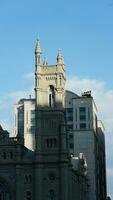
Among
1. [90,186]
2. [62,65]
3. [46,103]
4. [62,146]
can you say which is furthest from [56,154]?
[90,186]

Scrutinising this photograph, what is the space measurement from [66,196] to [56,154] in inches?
372

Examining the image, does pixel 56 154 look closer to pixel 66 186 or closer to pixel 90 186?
pixel 66 186

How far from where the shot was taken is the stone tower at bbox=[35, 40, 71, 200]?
4808 inches

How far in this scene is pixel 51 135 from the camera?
415 ft

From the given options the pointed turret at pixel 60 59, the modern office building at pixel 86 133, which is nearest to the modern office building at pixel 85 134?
the modern office building at pixel 86 133

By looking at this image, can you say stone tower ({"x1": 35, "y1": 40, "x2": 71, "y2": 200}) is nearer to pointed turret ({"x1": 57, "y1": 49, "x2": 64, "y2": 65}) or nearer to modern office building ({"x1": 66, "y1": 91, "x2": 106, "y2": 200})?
pointed turret ({"x1": 57, "y1": 49, "x2": 64, "y2": 65})

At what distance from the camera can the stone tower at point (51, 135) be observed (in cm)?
12212

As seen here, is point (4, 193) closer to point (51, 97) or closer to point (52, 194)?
point (52, 194)

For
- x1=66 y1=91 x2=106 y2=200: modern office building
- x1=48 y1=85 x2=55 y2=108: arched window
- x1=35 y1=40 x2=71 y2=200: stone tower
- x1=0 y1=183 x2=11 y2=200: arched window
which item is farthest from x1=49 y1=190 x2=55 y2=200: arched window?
x1=66 y1=91 x2=106 y2=200: modern office building

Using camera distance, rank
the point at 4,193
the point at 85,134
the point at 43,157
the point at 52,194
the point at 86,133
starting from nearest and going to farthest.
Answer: the point at 52,194
the point at 43,157
the point at 4,193
the point at 86,133
the point at 85,134

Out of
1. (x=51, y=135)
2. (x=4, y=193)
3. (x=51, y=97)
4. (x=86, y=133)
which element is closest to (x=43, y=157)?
(x=51, y=135)

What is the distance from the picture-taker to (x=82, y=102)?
198 meters

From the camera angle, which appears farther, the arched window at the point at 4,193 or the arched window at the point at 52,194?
the arched window at the point at 4,193

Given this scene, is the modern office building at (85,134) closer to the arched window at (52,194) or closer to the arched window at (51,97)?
the arched window at (51,97)
